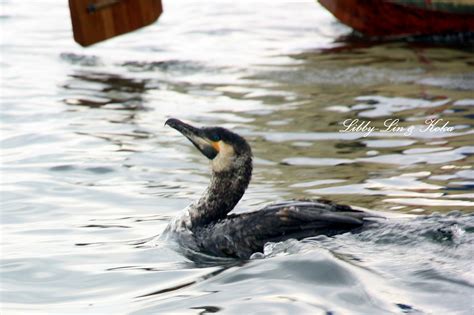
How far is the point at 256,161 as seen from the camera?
10352mm

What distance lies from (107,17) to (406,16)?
13.7ft

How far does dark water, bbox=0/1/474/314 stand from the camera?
6.44 metres

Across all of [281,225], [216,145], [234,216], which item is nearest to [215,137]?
[216,145]

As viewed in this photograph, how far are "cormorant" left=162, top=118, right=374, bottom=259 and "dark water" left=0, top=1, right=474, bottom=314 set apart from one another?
0.39 ft

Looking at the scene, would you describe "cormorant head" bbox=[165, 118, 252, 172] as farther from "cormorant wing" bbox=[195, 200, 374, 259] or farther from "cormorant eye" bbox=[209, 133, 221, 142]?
"cormorant wing" bbox=[195, 200, 374, 259]

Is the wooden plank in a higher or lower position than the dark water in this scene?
higher

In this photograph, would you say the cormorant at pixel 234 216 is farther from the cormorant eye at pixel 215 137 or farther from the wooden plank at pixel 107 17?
the wooden plank at pixel 107 17

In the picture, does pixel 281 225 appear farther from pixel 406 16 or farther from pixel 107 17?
pixel 406 16

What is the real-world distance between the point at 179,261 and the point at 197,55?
8.88 meters

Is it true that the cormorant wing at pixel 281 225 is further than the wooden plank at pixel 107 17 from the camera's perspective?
No

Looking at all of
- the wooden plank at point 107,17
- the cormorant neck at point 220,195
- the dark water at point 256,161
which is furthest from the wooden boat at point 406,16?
the cormorant neck at point 220,195

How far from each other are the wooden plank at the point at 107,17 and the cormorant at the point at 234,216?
7.05 metres

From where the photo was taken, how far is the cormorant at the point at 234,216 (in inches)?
275

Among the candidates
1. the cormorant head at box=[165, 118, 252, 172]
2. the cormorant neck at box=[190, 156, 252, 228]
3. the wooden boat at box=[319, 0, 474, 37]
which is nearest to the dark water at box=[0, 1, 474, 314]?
the cormorant neck at box=[190, 156, 252, 228]
